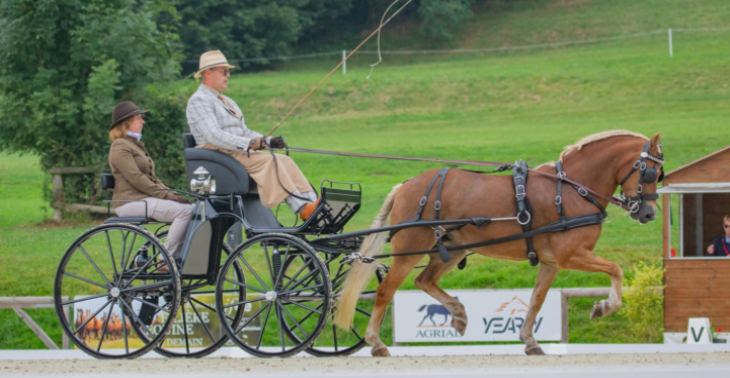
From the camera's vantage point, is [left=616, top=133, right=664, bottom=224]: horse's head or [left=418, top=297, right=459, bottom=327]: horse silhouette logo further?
[left=418, top=297, right=459, bottom=327]: horse silhouette logo

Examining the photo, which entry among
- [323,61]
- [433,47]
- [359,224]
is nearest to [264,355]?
[359,224]

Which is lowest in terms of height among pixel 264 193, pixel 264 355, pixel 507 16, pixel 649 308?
pixel 649 308

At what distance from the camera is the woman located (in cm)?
621

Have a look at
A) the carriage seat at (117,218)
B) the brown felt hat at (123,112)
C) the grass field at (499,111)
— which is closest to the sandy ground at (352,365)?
the carriage seat at (117,218)

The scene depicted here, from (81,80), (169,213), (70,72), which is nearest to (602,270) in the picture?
(169,213)

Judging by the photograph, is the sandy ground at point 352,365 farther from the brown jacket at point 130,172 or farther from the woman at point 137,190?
the brown jacket at point 130,172

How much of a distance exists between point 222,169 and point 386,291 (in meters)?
1.40

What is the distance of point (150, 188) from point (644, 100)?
740 inches

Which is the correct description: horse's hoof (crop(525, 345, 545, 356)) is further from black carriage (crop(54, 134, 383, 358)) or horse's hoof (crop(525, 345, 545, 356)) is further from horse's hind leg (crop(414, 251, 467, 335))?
black carriage (crop(54, 134, 383, 358))

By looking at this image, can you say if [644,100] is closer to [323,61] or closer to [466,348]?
[323,61]

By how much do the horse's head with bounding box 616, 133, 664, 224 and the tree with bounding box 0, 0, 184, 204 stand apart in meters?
9.81

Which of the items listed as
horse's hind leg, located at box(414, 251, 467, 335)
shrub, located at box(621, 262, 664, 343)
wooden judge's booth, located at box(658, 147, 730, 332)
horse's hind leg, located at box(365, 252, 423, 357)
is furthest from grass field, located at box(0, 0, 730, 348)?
horse's hind leg, located at box(365, 252, 423, 357)

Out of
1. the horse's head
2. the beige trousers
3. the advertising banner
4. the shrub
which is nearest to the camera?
the horse's head

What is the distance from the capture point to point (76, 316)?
29.7 feet
